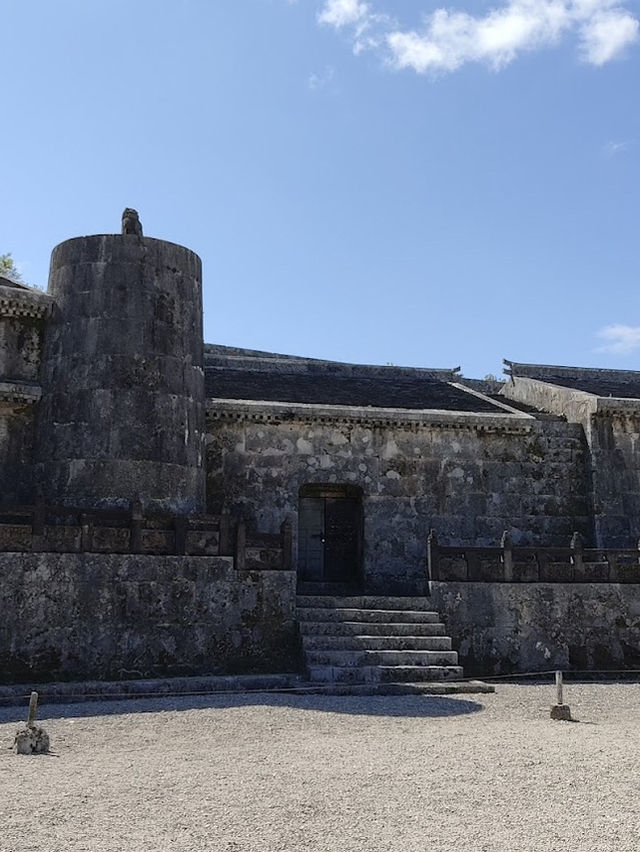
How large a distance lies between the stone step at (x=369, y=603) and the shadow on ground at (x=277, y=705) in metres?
2.92

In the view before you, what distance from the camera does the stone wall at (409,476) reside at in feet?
58.0

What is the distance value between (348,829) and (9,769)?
341cm

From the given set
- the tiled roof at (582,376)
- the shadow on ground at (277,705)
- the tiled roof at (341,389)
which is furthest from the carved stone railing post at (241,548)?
the tiled roof at (582,376)

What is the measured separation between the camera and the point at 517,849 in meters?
5.16

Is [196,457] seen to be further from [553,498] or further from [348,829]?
[348,829]

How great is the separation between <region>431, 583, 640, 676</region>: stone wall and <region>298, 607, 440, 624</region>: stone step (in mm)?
491

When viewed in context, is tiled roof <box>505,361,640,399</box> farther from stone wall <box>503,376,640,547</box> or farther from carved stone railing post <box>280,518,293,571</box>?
carved stone railing post <box>280,518,293,571</box>

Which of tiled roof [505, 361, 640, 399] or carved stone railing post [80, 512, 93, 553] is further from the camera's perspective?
tiled roof [505, 361, 640, 399]

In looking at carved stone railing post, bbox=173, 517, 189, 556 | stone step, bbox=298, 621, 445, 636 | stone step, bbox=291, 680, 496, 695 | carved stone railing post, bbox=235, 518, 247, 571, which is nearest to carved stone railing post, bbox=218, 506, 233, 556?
carved stone railing post, bbox=235, 518, 247, 571

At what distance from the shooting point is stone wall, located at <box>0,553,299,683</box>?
12.7 metres


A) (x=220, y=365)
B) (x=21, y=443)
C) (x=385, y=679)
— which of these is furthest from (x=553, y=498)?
(x=21, y=443)

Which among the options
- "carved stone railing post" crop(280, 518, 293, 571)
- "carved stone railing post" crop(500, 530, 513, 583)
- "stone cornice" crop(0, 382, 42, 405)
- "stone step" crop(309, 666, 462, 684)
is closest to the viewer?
"stone step" crop(309, 666, 462, 684)

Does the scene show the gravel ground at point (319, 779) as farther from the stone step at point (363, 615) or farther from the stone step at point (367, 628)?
the stone step at point (363, 615)

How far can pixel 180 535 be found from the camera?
45.8 ft
